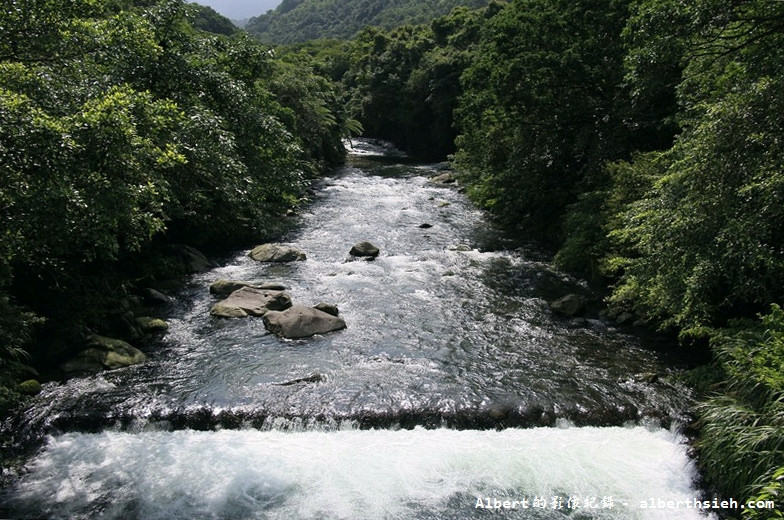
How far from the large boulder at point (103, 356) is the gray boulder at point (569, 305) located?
1085 cm

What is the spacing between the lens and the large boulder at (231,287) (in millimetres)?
15613

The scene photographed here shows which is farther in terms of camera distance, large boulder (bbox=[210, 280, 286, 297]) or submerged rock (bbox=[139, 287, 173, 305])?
large boulder (bbox=[210, 280, 286, 297])

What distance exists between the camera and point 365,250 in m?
19.5

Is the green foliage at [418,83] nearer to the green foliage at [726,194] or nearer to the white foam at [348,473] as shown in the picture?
the green foliage at [726,194]

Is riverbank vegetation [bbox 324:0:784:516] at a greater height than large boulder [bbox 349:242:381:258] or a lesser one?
greater

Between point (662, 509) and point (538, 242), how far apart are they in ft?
49.1

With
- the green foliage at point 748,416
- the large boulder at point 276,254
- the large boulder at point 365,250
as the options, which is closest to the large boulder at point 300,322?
the large boulder at point 276,254

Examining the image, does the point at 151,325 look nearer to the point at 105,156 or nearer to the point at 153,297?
the point at 153,297

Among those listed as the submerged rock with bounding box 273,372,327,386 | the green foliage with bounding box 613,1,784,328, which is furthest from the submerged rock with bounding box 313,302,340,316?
the green foliage with bounding box 613,1,784,328

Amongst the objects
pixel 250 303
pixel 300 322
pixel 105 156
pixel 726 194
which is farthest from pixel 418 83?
pixel 105 156

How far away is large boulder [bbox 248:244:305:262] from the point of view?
19.0m

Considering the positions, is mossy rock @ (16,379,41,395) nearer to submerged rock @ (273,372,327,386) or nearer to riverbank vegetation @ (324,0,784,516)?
submerged rock @ (273,372,327,386)

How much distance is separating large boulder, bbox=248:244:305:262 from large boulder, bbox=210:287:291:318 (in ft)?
12.8

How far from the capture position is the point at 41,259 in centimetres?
1065
